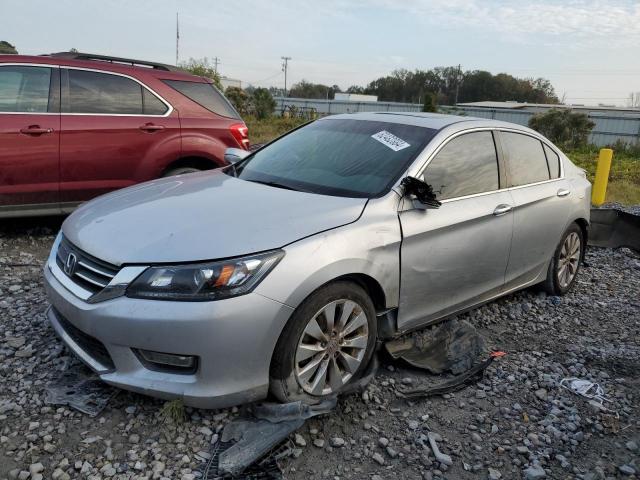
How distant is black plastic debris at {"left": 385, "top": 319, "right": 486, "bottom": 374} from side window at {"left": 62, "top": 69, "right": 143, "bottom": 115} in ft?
12.3

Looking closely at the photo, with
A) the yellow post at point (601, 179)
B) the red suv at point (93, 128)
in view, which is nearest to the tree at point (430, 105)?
the yellow post at point (601, 179)

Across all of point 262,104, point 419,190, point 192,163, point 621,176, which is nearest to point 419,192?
point 419,190

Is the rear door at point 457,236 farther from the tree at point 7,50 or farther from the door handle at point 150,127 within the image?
the tree at point 7,50

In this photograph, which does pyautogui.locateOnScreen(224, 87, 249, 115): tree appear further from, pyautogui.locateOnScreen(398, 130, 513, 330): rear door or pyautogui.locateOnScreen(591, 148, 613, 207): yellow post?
pyautogui.locateOnScreen(398, 130, 513, 330): rear door

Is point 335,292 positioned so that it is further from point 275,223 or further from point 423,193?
point 423,193

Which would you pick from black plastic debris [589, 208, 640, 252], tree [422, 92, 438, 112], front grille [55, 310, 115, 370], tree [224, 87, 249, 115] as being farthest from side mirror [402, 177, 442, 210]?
tree [422, 92, 438, 112]

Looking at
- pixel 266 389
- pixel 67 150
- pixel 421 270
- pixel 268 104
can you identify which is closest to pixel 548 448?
pixel 421 270

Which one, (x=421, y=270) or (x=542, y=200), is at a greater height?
(x=542, y=200)

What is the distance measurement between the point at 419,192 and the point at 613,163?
18.9 metres

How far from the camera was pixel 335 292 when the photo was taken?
9.65 ft

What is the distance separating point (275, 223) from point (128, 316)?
85cm

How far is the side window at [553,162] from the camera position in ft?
16.0

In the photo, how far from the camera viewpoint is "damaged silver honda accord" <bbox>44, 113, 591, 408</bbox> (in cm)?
265

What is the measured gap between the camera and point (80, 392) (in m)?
2.99
